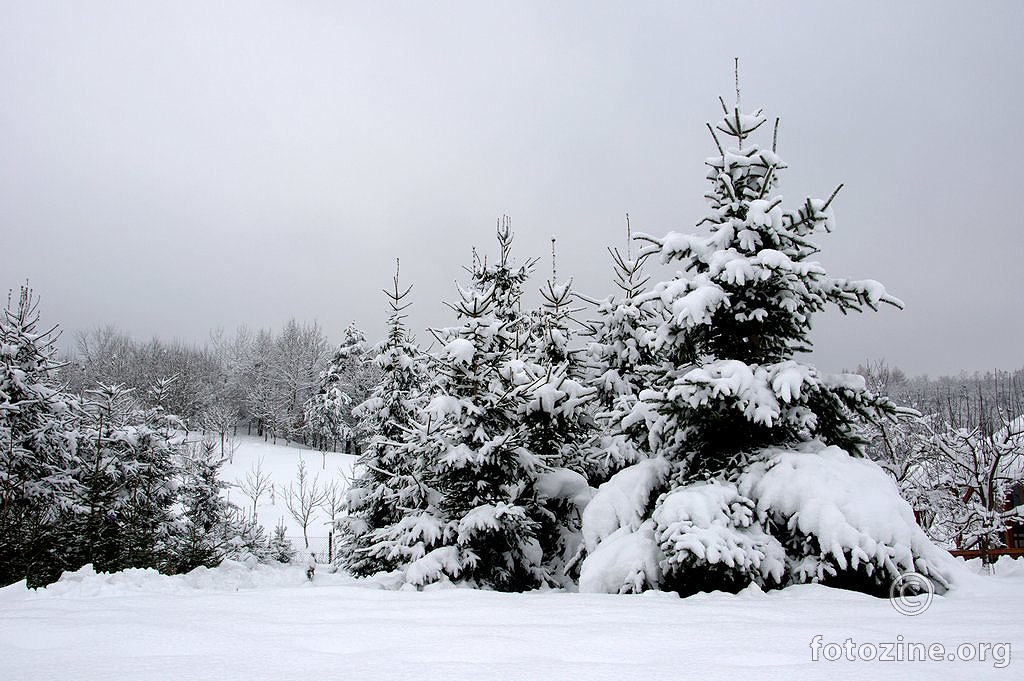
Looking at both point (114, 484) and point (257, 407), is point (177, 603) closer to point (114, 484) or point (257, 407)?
point (114, 484)

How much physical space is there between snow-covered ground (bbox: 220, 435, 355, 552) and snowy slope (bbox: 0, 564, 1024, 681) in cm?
3312

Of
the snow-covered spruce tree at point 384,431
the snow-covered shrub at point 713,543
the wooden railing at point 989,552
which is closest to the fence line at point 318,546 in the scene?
the snow-covered spruce tree at point 384,431

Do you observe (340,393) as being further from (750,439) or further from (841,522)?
(841,522)

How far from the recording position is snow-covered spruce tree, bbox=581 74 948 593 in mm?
5914

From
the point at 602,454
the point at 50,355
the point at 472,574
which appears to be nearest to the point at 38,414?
the point at 50,355

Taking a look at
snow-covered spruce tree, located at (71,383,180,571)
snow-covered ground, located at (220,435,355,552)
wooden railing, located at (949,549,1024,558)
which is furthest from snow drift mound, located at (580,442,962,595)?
snow-covered ground, located at (220,435,355,552)

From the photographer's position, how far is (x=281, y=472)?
46656 millimetres

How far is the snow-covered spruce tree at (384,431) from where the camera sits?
1572 centimetres

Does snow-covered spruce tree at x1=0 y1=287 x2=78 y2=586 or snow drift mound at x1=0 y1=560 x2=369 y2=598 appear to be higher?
snow-covered spruce tree at x1=0 y1=287 x2=78 y2=586

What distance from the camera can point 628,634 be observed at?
3596 mm

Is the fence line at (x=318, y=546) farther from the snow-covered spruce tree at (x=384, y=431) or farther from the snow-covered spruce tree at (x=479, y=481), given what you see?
the snow-covered spruce tree at (x=479, y=481)

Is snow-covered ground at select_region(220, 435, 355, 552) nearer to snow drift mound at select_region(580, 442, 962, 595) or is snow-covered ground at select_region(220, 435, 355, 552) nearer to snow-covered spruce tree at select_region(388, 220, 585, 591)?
snow-covered spruce tree at select_region(388, 220, 585, 591)

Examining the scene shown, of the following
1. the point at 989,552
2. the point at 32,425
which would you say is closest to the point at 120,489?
the point at 32,425

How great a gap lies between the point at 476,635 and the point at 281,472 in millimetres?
47498
